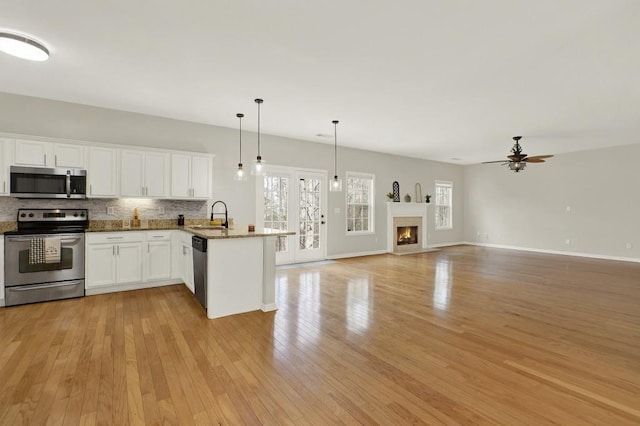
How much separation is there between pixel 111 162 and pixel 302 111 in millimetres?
2994

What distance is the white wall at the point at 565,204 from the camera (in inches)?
295

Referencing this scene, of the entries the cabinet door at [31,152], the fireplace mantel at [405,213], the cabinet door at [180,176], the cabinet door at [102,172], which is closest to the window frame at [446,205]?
the fireplace mantel at [405,213]

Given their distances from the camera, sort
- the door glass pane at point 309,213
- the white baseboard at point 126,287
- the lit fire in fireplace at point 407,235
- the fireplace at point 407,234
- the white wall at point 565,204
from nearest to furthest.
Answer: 1. the white baseboard at point 126,287
2. the door glass pane at point 309,213
3. the white wall at point 565,204
4. the fireplace at point 407,234
5. the lit fire in fireplace at point 407,235

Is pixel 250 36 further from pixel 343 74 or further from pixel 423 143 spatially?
pixel 423 143

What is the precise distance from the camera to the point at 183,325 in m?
3.33

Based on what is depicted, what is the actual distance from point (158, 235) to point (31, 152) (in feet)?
6.25

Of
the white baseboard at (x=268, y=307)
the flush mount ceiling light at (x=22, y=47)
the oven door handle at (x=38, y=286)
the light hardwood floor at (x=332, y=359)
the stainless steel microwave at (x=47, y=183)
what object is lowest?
the light hardwood floor at (x=332, y=359)

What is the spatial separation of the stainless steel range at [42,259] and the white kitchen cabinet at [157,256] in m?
0.80

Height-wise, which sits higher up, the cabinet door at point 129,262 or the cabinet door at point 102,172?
the cabinet door at point 102,172

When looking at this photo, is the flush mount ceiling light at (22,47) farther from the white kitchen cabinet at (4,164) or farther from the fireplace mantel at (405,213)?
the fireplace mantel at (405,213)

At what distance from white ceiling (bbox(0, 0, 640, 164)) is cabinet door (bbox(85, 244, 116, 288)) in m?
2.16

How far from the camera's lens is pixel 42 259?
13.0ft

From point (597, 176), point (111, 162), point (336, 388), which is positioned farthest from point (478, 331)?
point (597, 176)

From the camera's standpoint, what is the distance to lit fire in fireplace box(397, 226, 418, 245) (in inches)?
352
